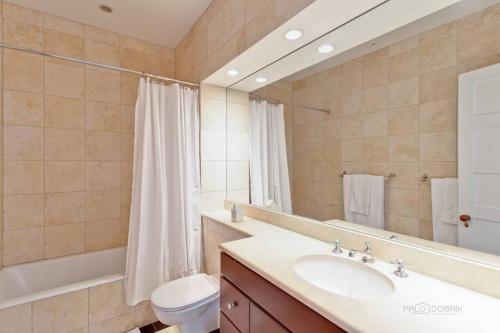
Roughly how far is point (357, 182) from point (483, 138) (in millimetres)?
550

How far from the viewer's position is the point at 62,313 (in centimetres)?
165

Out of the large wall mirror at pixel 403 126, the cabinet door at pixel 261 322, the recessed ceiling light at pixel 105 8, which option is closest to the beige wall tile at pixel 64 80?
the recessed ceiling light at pixel 105 8

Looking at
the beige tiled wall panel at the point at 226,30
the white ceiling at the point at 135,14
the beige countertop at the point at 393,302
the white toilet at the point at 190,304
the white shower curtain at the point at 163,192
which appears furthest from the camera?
the white ceiling at the point at 135,14

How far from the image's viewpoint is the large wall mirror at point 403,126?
86 cm

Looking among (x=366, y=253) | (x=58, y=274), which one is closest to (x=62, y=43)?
(x=58, y=274)

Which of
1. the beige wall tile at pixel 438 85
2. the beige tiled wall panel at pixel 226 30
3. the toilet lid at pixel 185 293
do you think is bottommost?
the toilet lid at pixel 185 293

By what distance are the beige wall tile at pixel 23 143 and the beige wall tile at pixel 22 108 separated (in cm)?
5

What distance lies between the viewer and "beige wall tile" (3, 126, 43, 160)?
1993mm

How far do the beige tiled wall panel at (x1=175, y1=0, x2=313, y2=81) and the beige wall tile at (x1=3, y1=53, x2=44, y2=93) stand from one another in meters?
1.27

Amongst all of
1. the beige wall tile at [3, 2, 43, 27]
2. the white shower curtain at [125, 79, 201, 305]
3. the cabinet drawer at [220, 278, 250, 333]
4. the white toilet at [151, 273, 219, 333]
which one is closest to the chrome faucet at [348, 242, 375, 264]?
the cabinet drawer at [220, 278, 250, 333]

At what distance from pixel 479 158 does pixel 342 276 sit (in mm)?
719

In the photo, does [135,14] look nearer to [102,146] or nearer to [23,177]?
[102,146]

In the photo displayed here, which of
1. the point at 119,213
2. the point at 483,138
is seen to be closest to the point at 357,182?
the point at 483,138

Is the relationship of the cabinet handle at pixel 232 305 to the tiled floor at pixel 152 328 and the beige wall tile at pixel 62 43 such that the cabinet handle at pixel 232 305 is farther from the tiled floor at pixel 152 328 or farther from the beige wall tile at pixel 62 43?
the beige wall tile at pixel 62 43
